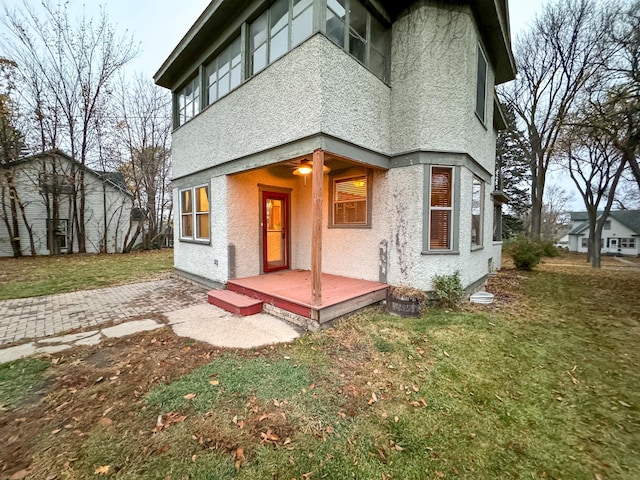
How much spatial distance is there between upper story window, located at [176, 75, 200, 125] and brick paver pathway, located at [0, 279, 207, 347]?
5482mm

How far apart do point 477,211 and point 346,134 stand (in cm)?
455

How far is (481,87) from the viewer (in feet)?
22.5

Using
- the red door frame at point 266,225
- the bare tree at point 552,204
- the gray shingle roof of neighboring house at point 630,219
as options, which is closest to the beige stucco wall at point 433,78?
the red door frame at point 266,225

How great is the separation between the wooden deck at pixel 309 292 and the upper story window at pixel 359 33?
457 cm

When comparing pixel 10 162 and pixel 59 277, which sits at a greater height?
pixel 10 162

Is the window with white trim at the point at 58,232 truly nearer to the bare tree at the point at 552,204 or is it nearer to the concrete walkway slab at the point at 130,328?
the concrete walkway slab at the point at 130,328

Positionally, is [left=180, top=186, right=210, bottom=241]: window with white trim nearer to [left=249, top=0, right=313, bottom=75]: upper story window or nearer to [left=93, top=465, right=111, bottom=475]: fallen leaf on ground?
[left=249, top=0, right=313, bottom=75]: upper story window

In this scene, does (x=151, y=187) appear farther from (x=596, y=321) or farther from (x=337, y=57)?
(x=596, y=321)

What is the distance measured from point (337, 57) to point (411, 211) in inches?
127

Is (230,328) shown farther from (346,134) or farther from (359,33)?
(359,33)

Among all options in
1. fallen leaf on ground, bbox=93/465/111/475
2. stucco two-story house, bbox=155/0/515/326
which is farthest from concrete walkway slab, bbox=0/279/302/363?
fallen leaf on ground, bbox=93/465/111/475

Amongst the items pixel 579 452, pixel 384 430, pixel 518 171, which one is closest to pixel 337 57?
pixel 384 430

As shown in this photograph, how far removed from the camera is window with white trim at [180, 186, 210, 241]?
300 inches

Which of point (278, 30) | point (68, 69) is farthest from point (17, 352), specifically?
point (68, 69)
